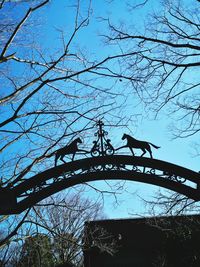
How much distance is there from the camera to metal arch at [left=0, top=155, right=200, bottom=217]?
4062 mm

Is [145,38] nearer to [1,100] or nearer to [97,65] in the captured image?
[97,65]

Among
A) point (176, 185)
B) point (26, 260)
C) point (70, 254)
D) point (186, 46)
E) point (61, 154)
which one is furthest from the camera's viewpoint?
point (70, 254)

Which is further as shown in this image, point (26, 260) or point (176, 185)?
point (26, 260)

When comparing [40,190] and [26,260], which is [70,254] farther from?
[40,190]

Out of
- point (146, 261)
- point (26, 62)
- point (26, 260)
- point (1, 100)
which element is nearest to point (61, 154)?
point (1, 100)

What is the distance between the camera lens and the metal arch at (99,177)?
4.06 meters

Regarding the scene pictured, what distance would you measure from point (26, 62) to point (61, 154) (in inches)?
138

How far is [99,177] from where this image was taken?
4160mm

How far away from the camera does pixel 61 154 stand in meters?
4.52

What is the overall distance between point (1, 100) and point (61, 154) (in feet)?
9.34

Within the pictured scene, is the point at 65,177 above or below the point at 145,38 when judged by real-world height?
below

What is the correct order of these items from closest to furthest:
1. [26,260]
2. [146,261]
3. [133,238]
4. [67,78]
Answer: [67,78] < [26,260] < [146,261] < [133,238]

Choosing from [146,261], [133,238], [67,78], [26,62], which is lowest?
[146,261]

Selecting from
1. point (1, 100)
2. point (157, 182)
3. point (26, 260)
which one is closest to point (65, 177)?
point (157, 182)
